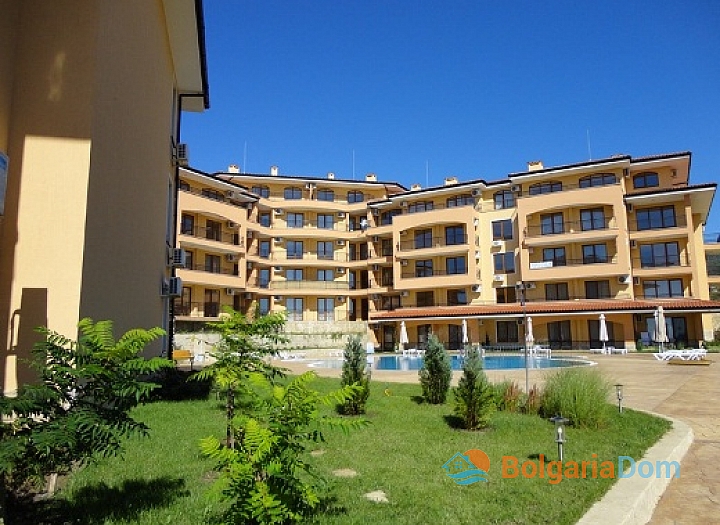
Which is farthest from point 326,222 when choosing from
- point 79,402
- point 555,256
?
point 79,402

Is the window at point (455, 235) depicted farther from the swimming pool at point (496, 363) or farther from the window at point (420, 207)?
the swimming pool at point (496, 363)

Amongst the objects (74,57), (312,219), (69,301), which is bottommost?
(69,301)

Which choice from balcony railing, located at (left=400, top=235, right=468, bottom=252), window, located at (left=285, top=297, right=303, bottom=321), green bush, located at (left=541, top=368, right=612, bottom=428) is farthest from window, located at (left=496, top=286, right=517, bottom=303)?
green bush, located at (left=541, top=368, right=612, bottom=428)

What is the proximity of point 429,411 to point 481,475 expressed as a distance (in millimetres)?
4570

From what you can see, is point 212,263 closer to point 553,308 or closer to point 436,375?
point 553,308

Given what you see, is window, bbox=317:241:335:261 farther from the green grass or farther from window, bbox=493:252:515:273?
the green grass

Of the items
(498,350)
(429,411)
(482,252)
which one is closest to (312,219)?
(482,252)

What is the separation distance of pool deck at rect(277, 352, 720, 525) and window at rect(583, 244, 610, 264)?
46.0 feet

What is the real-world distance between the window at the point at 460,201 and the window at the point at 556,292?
31.9 feet

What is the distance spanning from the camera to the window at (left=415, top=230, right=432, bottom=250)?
147ft

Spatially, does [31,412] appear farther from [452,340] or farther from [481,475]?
[452,340]

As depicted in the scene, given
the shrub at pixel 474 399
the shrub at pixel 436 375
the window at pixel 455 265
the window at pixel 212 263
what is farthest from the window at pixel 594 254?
the shrub at pixel 474 399

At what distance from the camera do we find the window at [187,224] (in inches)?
1503

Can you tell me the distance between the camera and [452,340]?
42375 mm
